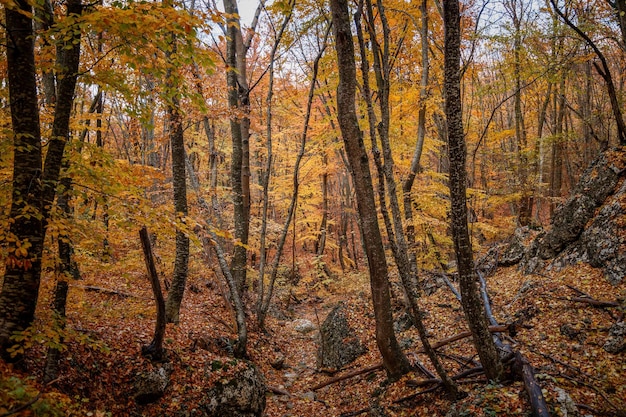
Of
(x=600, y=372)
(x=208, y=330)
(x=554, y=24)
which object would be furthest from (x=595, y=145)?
Answer: (x=208, y=330)

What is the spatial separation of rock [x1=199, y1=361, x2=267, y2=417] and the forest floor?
25 centimetres

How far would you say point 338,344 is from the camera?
906cm

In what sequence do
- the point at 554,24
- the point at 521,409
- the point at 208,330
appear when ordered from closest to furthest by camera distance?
the point at 521,409 < the point at 208,330 < the point at 554,24

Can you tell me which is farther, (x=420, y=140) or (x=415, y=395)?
(x=420, y=140)

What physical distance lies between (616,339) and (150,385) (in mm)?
7691

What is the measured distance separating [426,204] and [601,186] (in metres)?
4.74

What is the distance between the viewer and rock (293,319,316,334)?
41.0 ft

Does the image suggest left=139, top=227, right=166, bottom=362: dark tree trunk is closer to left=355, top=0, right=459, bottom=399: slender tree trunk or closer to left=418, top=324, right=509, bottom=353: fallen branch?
left=355, top=0, right=459, bottom=399: slender tree trunk

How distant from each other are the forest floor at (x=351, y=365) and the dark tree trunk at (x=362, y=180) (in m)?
0.95

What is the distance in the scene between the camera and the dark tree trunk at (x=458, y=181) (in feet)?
14.6

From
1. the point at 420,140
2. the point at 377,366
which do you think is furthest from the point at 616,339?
the point at 420,140

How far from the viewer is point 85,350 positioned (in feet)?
18.4

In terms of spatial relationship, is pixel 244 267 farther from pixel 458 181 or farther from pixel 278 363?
pixel 458 181

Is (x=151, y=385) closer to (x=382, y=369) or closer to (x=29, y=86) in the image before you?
(x=382, y=369)
